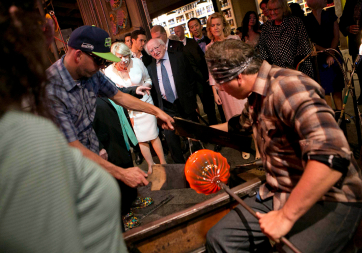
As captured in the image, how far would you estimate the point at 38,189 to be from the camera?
2.07 ft

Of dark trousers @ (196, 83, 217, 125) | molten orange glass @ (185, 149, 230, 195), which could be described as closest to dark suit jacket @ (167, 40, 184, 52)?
dark trousers @ (196, 83, 217, 125)

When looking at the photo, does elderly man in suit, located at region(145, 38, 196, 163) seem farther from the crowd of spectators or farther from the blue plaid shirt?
the blue plaid shirt

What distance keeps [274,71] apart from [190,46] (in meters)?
3.75

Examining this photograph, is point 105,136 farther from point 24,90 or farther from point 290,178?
point 24,90

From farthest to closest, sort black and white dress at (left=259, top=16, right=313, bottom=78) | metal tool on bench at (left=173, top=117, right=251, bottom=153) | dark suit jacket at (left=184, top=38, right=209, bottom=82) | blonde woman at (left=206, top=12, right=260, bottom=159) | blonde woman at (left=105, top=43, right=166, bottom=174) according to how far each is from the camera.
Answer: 1. dark suit jacket at (left=184, top=38, right=209, bottom=82)
2. blonde woman at (left=105, top=43, right=166, bottom=174)
3. blonde woman at (left=206, top=12, right=260, bottom=159)
4. black and white dress at (left=259, top=16, right=313, bottom=78)
5. metal tool on bench at (left=173, top=117, right=251, bottom=153)

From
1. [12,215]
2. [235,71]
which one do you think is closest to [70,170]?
[12,215]

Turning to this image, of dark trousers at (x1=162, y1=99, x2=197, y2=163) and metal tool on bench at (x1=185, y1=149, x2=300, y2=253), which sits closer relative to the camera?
metal tool on bench at (x1=185, y1=149, x2=300, y2=253)

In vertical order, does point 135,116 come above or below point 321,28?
below

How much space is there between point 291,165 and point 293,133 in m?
0.19

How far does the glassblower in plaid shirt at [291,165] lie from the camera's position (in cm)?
126

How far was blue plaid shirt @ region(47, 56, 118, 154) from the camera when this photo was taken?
203 centimetres

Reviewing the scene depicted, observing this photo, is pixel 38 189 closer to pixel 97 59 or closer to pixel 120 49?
pixel 97 59

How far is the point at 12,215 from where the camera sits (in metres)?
0.62

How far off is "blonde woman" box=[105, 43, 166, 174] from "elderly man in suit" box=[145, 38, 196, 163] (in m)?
0.19
